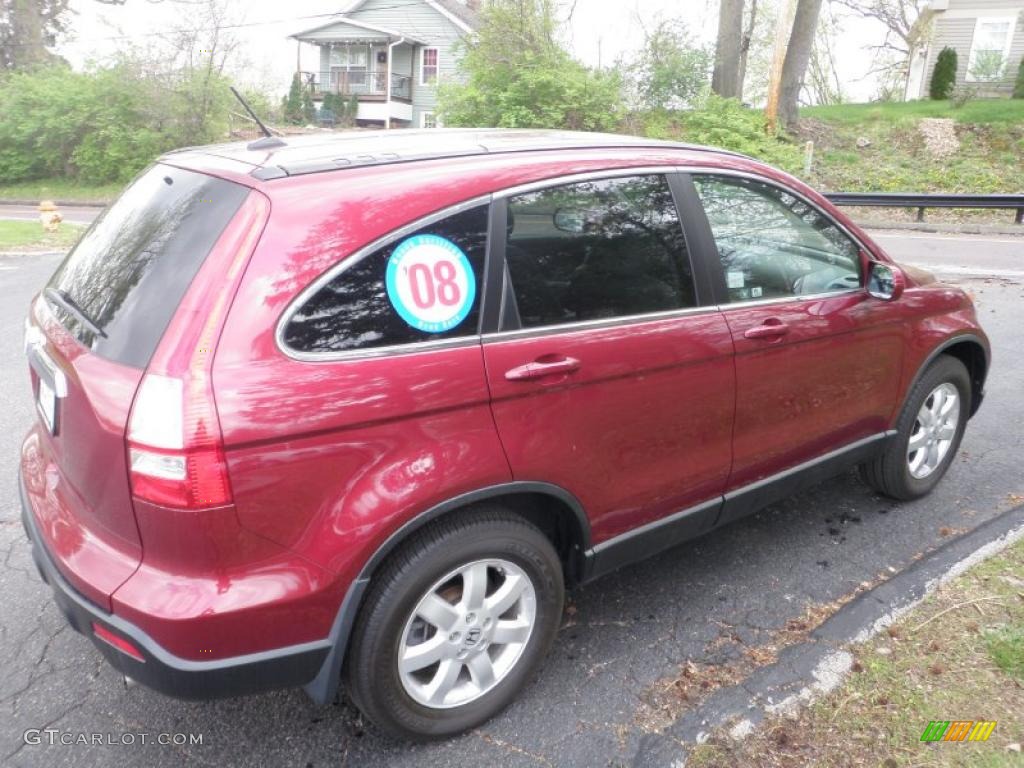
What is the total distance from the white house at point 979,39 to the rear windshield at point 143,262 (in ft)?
93.1

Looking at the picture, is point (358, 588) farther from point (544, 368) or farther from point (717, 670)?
point (717, 670)

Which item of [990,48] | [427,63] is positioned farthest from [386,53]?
[990,48]

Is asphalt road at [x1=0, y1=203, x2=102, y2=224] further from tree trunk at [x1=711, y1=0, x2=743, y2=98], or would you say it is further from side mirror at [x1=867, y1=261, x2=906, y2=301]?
side mirror at [x1=867, y1=261, x2=906, y2=301]

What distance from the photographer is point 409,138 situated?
284cm

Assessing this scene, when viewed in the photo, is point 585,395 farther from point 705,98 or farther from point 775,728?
point 705,98

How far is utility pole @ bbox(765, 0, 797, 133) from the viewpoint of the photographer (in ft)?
64.2

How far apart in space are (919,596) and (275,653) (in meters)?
2.54

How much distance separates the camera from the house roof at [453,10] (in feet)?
114

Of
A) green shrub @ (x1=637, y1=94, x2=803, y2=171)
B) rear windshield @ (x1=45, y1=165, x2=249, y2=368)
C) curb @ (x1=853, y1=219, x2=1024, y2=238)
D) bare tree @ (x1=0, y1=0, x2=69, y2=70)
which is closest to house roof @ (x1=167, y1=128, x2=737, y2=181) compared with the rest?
rear windshield @ (x1=45, y1=165, x2=249, y2=368)

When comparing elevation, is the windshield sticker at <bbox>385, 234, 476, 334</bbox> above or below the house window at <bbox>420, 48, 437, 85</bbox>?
below

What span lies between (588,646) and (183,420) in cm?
177

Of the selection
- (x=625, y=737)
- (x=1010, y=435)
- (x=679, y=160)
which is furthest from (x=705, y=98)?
(x=625, y=737)

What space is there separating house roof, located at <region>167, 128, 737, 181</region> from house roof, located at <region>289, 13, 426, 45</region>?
35613 millimetres

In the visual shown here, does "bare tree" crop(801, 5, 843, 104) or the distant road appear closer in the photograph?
the distant road
